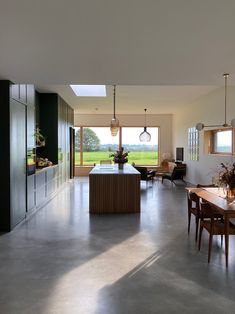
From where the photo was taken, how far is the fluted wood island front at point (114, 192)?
6020 mm

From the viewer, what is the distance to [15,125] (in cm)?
490

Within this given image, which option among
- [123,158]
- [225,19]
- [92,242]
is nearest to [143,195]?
[123,158]

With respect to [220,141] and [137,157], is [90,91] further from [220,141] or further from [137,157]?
[137,157]

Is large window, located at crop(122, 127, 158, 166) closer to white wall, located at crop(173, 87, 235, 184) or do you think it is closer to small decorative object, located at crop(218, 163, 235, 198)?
white wall, located at crop(173, 87, 235, 184)

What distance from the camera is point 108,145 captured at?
13758 millimetres

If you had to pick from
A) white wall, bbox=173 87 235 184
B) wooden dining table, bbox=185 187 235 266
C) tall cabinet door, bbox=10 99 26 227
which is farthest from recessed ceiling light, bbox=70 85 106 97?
wooden dining table, bbox=185 187 235 266

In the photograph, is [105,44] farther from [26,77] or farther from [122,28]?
[26,77]

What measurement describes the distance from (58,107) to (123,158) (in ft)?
9.04

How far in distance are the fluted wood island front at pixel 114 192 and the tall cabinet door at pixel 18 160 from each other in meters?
1.39

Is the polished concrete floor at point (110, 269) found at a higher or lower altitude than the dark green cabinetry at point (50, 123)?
lower

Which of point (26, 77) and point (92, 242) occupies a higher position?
point (26, 77)

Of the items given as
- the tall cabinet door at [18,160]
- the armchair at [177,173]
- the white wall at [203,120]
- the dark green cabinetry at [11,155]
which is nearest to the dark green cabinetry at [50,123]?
the tall cabinet door at [18,160]

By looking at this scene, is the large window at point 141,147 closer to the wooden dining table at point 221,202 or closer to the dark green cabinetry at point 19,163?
the dark green cabinetry at point 19,163

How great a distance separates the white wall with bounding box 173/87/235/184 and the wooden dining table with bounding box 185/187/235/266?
8.55 feet
